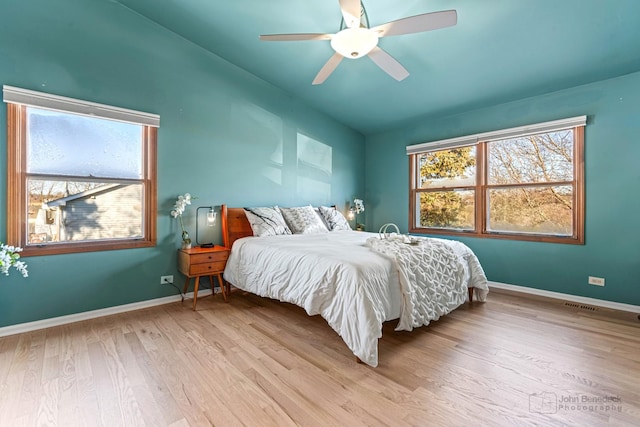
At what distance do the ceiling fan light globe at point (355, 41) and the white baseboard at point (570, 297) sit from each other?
3.40 metres

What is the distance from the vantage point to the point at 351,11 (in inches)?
78.3

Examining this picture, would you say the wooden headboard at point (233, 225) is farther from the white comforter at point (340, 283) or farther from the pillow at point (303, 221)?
the white comforter at point (340, 283)

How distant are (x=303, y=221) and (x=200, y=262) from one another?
1385 mm

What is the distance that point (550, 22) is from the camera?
8.13ft

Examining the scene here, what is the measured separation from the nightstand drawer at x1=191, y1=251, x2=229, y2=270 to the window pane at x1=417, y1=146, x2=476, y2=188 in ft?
10.7

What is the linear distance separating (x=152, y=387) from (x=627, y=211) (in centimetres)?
457

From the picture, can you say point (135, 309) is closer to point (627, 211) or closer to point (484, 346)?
point (484, 346)

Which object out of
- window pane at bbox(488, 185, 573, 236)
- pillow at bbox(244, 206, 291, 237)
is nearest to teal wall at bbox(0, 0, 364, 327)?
pillow at bbox(244, 206, 291, 237)

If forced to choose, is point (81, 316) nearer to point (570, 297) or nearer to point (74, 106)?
point (74, 106)

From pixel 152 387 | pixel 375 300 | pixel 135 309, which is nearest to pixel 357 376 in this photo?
pixel 375 300

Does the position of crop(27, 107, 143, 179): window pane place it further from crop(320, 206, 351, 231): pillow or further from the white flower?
the white flower

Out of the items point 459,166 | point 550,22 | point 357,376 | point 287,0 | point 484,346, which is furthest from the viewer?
point 459,166

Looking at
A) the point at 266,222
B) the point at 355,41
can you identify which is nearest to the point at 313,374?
the point at 266,222

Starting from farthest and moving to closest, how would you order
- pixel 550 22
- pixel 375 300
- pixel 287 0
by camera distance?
pixel 287 0 < pixel 550 22 < pixel 375 300
